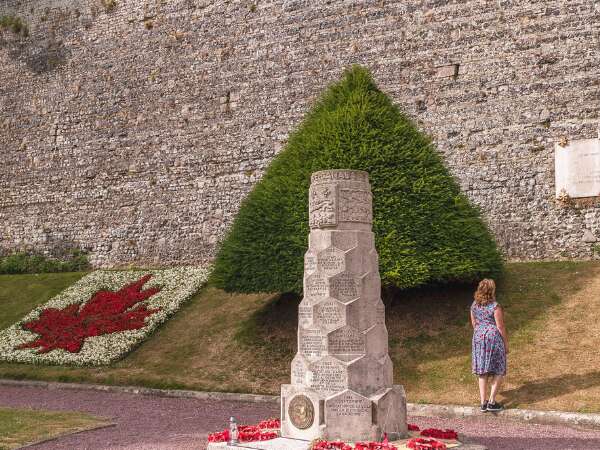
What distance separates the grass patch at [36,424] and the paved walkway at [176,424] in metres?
0.22

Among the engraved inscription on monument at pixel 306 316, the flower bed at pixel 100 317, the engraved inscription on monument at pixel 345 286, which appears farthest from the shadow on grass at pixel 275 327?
the engraved inscription on monument at pixel 345 286

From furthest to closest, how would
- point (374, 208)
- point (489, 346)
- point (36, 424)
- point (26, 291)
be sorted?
point (26, 291) → point (374, 208) → point (489, 346) → point (36, 424)

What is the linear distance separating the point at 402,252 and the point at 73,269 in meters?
11.2

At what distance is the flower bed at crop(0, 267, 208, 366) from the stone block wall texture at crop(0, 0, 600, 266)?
1610mm

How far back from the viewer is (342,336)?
23.7 ft

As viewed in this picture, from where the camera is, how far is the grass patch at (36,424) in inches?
306

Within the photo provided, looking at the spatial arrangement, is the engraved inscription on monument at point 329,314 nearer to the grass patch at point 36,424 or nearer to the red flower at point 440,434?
the red flower at point 440,434

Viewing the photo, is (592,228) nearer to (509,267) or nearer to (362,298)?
(509,267)

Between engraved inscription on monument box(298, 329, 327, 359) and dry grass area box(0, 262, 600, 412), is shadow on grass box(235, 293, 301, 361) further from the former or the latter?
engraved inscription on monument box(298, 329, 327, 359)

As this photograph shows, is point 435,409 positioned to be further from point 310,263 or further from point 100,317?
point 100,317

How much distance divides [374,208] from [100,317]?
6498mm

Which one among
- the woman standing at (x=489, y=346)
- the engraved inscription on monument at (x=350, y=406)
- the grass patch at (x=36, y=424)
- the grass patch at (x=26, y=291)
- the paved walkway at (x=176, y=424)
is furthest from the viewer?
the grass patch at (x=26, y=291)

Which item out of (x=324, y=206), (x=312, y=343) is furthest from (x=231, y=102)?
(x=312, y=343)

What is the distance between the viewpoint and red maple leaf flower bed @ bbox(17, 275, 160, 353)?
14578mm
